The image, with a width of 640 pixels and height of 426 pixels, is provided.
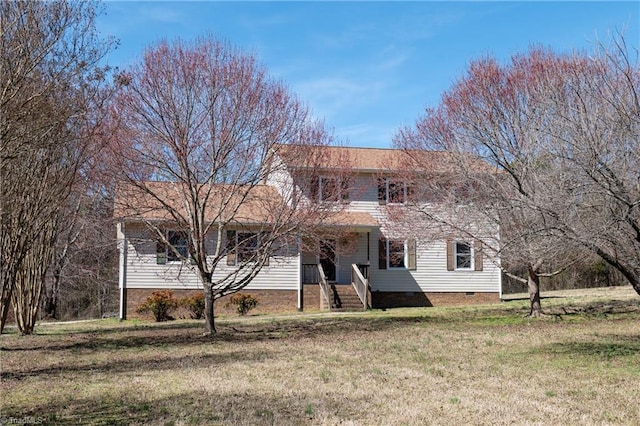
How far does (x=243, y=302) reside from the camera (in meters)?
25.4

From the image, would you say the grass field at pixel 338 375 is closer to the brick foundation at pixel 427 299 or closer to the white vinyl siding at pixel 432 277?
the brick foundation at pixel 427 299

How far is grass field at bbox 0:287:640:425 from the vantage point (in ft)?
24.9

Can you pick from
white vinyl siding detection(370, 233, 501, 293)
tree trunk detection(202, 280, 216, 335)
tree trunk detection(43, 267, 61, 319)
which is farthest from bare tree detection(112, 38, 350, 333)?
tree trunk detection(43, 267, 61, 319)

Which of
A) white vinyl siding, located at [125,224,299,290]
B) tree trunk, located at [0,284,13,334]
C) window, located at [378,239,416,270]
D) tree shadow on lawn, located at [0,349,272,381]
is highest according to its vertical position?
window, located at [378,239,416,270]

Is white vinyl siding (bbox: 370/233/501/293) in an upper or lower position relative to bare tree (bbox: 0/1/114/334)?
lower

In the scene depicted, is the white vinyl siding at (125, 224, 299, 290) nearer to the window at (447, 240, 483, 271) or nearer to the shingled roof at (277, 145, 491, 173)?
the shingled roof at (277, 145, 491, 173)

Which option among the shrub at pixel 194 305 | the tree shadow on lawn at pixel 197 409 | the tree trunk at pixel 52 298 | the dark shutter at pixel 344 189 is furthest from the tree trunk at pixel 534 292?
the tree trunk at pixel 52 298

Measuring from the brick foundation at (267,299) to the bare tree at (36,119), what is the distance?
8.05 m

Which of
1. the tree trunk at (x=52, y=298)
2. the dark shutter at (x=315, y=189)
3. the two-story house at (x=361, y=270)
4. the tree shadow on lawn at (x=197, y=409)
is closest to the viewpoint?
the tree shadow on lawn at (x=197, y=409)

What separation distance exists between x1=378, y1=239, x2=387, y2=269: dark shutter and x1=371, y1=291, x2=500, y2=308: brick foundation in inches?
43.6

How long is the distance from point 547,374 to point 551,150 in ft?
11.7

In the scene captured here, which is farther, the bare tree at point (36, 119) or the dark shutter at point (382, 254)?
the dark shutter at point (382, 254)

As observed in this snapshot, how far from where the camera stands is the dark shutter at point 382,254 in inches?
1089

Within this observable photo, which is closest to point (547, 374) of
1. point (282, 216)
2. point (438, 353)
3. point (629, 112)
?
point (438, 353)
